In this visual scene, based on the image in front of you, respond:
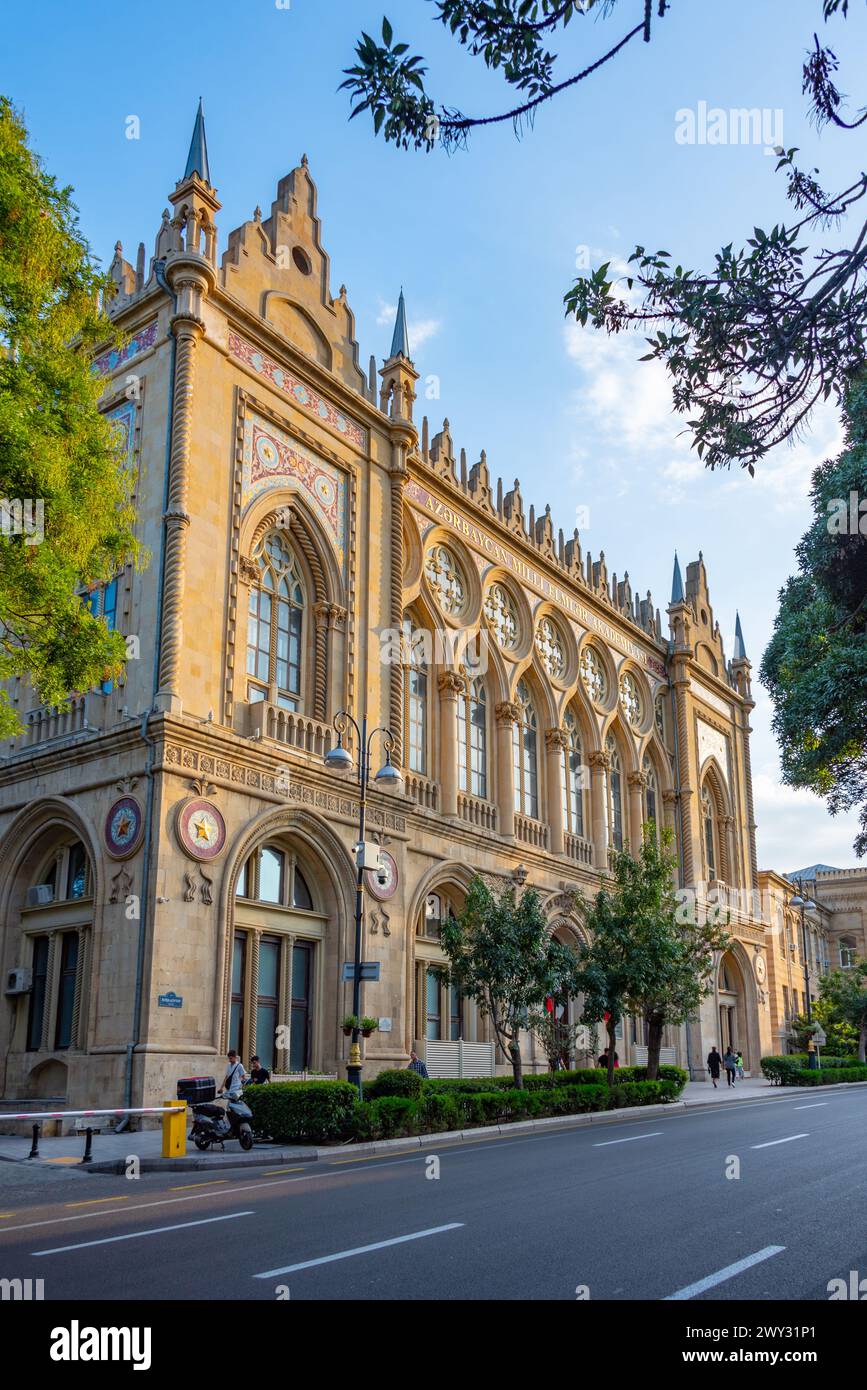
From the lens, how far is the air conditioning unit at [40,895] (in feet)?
79.2

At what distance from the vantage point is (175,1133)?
1659 centimetres

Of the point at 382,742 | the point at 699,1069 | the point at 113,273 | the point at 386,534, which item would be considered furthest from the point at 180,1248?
the point at 699,1069

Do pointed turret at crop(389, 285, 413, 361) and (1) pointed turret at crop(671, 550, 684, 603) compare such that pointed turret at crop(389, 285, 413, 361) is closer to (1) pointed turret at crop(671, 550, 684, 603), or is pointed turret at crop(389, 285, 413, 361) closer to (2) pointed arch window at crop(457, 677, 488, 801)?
(2) pointed arch window at crop(457, 677, 488, 801)

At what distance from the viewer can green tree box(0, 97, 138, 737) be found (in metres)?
14.0

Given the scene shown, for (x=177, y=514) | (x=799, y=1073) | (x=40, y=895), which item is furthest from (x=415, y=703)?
(x=799, y=1073)

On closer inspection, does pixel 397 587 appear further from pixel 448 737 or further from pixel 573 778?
pixel 573 778

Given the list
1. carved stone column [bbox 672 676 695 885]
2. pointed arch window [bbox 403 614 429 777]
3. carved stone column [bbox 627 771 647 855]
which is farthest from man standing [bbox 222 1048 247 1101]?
carved stone column [bbox 672 676 695 885]

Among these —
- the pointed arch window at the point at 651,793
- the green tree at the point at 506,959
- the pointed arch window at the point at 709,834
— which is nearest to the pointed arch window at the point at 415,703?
the green tree at the point at 506,959

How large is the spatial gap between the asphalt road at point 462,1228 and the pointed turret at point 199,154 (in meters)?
19.6

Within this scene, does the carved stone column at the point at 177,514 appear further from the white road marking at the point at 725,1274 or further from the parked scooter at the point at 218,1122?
the white road marking at the point at 725,1274

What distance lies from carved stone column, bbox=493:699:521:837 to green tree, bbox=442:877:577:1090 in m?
7.65

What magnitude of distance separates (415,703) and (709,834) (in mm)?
23258
